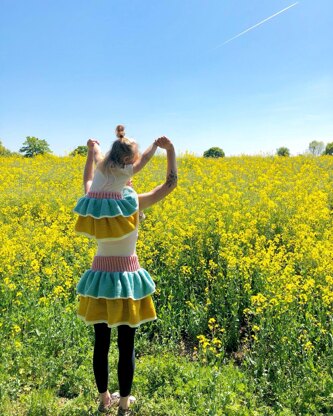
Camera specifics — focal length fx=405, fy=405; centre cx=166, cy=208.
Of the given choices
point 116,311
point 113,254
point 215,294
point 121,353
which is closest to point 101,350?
point 121,353

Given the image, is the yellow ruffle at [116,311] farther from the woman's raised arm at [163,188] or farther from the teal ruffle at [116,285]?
the woman's raised arm at [163,188]

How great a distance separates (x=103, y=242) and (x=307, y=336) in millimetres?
2121

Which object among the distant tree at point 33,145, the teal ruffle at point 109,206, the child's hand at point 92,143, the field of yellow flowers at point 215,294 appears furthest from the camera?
the distant tree at point 33,145

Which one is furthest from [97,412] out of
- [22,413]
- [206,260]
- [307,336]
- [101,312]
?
[206,260]

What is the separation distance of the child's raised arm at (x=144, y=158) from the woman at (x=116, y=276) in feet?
0.18

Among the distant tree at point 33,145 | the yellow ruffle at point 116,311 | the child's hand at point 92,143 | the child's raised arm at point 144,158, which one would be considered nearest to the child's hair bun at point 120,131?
the child's raised arm at point 144,158

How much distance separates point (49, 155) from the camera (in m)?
17.1

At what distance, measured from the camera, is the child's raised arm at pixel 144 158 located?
2.57m

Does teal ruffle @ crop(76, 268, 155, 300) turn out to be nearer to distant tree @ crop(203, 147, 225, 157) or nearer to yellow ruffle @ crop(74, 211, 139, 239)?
yellow ruffle @ crop(74, 211, 139, 239)

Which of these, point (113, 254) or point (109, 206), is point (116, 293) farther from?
point (109, 206)

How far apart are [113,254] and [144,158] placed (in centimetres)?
65

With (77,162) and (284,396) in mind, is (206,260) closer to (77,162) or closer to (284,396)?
(284,396)

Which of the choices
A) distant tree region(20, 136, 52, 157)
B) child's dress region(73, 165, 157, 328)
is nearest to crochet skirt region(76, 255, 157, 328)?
child's dress region(73, 165, 157, 328)

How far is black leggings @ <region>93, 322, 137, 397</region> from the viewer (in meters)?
2.65
